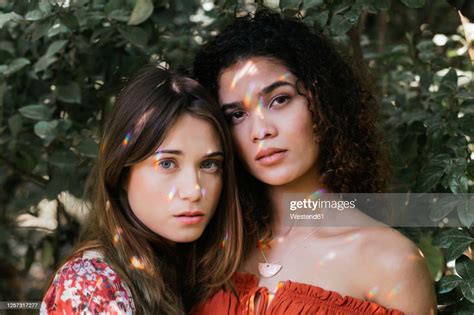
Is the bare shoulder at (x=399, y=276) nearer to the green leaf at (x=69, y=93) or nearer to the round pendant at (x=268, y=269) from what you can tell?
the round pendant at (x=268, y=269)

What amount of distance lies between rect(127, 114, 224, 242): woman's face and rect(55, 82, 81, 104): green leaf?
72 centimetres

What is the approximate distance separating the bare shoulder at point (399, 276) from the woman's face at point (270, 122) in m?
0.29

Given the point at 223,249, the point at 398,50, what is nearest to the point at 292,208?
the point at 223,249

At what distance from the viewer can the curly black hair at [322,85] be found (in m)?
2.01

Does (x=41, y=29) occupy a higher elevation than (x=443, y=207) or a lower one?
higher

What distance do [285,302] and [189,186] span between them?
38 cm

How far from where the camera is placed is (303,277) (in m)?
A: 1.94

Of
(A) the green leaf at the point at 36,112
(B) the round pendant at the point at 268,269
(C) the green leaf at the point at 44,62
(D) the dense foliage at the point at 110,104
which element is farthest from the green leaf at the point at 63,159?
(B) the round pendant at the point at 268,269

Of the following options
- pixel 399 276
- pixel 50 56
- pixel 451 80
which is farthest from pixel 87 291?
pixel 451 80

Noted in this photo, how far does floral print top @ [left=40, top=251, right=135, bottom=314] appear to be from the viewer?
1704 millimetres

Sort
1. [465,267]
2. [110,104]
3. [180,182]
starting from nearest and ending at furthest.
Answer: [180,182] < [465,267] < [110,104]

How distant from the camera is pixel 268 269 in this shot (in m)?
2.01

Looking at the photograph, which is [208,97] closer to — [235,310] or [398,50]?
[235,310]

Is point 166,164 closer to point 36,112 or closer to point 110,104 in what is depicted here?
point 36,112
